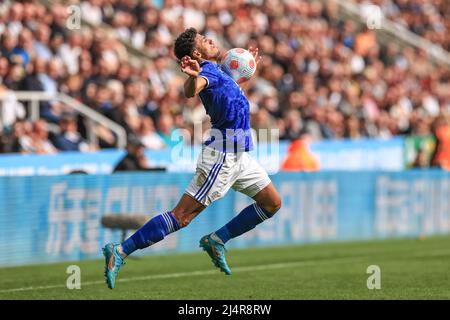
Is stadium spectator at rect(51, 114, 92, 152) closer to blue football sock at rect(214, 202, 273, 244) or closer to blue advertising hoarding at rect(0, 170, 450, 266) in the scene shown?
blue advertising hoarding at rect(0, 170, 450, 266)

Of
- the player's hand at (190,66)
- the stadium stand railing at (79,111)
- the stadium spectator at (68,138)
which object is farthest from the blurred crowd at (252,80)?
the player's hand at (190,66)

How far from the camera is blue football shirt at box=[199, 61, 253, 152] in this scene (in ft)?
32.5

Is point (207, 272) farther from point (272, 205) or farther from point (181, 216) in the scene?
point (181, 216)

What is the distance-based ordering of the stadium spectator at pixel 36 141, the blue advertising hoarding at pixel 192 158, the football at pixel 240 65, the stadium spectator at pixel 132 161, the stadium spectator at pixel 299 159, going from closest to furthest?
the football at pixel 240 65 → the blue advertising hoarding at pixel 192 158 → the stadium spectator at pixel 36 141 → the stadium spectator at pixel 132 161 → the stadium spectator at pixel 299 159

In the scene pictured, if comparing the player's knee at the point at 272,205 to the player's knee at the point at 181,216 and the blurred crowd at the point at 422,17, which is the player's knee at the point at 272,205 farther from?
the blurred crowd at the point at 422,17

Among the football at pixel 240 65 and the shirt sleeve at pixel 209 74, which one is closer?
the shirt sleeve at pixel 209 74

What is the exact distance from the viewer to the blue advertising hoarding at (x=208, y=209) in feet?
48.2

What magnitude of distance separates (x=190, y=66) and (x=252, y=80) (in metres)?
11.9

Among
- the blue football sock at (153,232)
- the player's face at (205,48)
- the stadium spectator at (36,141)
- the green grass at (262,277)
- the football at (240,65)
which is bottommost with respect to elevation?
the green grass at (262,277)

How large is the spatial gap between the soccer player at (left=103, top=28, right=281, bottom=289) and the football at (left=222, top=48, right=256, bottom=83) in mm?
216

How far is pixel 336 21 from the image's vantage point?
90.5 feet

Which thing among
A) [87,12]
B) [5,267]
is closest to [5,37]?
[87,12]

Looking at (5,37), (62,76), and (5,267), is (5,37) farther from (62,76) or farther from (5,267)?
(5,267)
